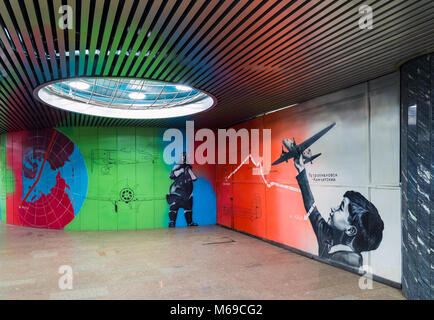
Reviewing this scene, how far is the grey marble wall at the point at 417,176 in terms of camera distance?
14.9ft

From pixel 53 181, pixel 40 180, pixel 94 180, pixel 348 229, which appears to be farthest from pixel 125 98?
pixel 348 229

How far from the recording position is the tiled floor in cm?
512

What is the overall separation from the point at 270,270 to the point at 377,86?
161 inches

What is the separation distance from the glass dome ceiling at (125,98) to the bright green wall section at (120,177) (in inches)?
80.0

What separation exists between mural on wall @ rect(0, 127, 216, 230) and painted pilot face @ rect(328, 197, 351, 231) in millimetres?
6299

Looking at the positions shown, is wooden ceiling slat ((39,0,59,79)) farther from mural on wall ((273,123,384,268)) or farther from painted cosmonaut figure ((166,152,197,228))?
painted cosmonaut figure ((166,152,197,228))

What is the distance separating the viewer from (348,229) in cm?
642

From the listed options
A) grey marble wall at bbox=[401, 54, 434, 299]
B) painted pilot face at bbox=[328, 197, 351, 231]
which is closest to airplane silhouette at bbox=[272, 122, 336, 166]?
painted pilot face at bbox=[328, 197, 351, 231]

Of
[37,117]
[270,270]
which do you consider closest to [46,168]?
[37,117]

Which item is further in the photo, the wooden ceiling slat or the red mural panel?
the red mural panel

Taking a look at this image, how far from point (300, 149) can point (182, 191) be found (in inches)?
220

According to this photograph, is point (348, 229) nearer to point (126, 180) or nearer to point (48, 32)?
point (48, 32)

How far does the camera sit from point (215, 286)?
541cm
